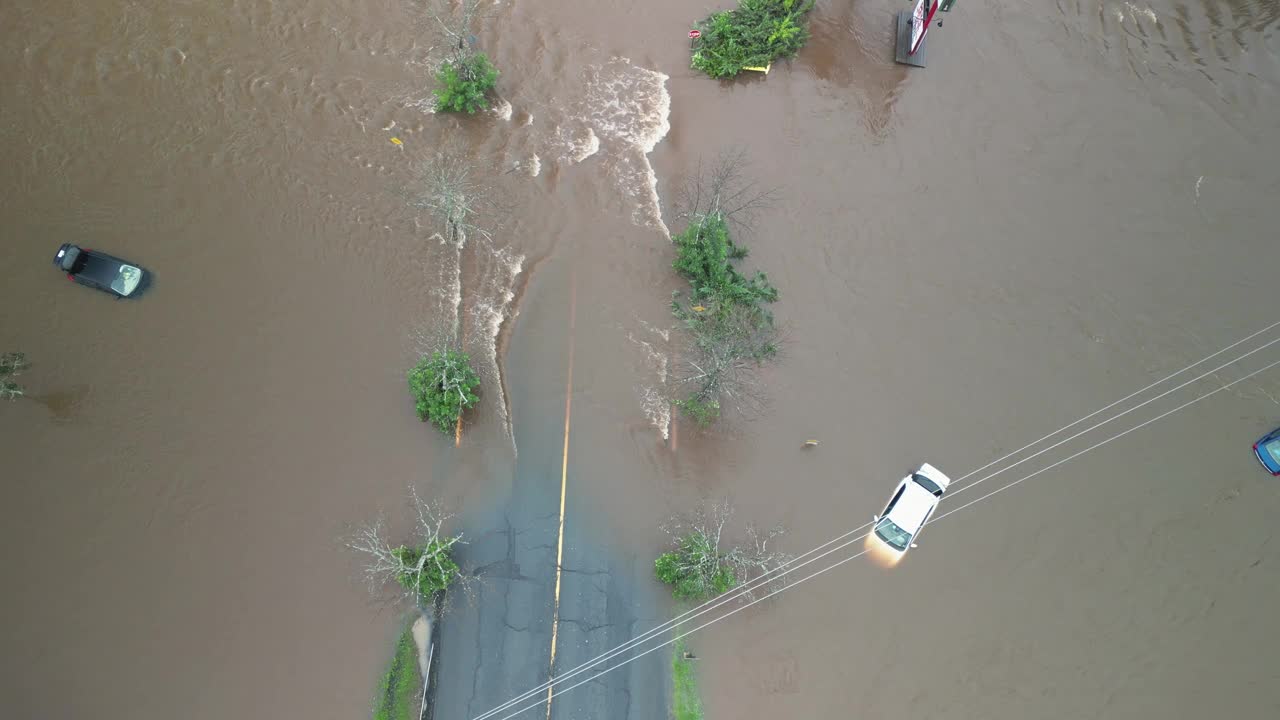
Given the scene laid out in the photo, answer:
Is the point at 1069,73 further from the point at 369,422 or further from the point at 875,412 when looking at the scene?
the point at 369,422

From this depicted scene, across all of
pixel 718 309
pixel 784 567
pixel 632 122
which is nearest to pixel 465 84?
pixel 632 122

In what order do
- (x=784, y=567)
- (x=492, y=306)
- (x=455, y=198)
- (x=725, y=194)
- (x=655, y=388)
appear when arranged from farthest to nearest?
(x=725, y=194), (x=455, y=198), (x=492, y=306), (x=655, y=388), (x=784, y=567)

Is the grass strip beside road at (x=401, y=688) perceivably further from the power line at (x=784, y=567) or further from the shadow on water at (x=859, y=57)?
the shadow on water at (x=859, y=57)

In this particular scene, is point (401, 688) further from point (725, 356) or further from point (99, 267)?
point (99, 267)

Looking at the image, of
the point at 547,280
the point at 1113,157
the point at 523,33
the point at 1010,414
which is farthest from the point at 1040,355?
the point at 523,33

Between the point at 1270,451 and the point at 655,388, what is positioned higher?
the point at 655,388

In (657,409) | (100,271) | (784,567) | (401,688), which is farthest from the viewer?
(657,409)

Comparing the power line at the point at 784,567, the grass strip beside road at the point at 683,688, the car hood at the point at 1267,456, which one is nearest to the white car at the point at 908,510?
the power line at the point at 784,567
